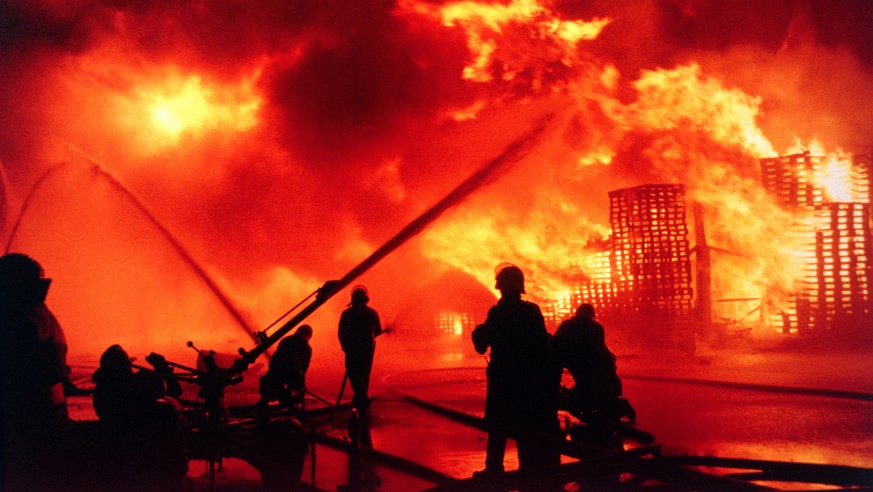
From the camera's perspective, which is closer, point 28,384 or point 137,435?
point 28,384

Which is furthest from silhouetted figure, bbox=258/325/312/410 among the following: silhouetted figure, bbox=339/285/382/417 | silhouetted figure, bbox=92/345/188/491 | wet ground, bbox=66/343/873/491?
silhouetted figure, bbox=92/345/188/491

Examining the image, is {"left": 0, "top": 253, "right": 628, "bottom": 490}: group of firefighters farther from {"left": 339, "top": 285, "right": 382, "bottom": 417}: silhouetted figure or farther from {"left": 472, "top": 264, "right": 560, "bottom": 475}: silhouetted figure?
{"left": 339, "top": 285, "right": 382, "bottom": 417}: silhouetted figure

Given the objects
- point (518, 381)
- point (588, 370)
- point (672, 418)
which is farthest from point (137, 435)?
point (672, 418)

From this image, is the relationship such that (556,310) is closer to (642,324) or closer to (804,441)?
(642,324)

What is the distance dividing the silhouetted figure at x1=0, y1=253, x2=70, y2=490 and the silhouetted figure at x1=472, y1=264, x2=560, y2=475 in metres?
3.23

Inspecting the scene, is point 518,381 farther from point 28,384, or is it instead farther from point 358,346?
point 358,346

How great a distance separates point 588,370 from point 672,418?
7.63ft

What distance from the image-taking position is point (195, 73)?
2500cm

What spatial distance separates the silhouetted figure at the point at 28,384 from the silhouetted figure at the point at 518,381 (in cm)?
323

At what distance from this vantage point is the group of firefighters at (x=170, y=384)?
15.5 ft

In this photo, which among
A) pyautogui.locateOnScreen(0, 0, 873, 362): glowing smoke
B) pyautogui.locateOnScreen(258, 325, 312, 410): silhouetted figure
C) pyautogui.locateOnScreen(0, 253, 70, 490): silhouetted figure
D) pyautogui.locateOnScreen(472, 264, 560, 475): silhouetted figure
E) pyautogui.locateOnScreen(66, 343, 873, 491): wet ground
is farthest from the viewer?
pyautogui.locateOnScreen(0, 0, 873, 362): glowing smoke

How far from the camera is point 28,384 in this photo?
4.72 m

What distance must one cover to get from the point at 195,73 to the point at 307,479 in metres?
20.8

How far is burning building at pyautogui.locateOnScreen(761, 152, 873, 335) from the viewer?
19578 millimetres
